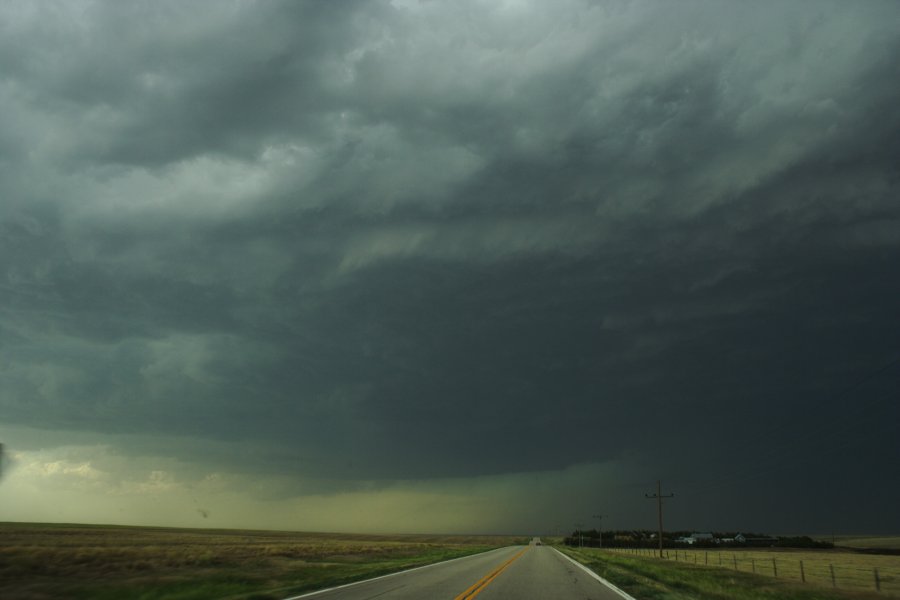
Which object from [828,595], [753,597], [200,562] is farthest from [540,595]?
[200,562]

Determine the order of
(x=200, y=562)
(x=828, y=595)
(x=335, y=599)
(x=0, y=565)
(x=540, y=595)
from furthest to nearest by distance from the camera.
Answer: (x=200, y=562) → (x=0, y=565) → (x=828, y=595) → (x=540, y=595) → (x=335, y=599)

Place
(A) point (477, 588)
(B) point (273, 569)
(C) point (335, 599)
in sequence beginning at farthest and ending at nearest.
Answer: (B) point (273, 569), (A) point (477, 588), (C) point (335, 599)

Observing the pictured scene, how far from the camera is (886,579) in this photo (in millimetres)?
48906

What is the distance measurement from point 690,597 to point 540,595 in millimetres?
5532

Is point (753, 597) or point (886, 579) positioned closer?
point (753, 597)

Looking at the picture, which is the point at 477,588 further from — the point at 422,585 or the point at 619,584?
the point at 619,584

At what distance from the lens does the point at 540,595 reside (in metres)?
19.6

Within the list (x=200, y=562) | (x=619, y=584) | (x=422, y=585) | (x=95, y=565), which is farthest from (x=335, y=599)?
(x=200, y=562)

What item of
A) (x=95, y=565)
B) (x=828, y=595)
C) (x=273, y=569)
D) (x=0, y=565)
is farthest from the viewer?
(x=273, y=569)

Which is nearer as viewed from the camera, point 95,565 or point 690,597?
point 690,597

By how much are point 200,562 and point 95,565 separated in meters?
8.53

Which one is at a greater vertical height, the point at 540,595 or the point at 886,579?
the point at 540,595

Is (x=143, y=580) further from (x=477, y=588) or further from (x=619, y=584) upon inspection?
(x=619, y=584)

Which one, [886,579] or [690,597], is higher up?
[690,597]
